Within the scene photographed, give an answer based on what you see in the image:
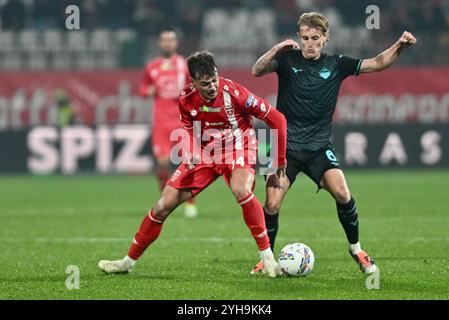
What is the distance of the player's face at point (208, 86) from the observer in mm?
7480

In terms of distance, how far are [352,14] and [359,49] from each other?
194 centimetres

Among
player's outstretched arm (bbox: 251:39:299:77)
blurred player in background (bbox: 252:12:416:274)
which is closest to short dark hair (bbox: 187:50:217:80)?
player's outstretched arm (bbox: 251:39:299:77)

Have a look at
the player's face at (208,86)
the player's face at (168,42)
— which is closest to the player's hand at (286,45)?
the player's face at (208,86)

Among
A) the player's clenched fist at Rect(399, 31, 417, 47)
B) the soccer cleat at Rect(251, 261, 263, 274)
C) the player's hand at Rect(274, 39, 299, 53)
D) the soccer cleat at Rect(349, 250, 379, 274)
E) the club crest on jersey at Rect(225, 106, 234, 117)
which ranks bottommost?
the soccer cleat at Rect(251, 261, 263, 274)

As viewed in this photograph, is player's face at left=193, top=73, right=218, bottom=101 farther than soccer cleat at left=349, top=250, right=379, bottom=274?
No

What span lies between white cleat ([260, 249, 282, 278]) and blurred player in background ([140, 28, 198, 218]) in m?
5.62

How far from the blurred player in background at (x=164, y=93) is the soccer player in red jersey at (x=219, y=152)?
Result: 5391mm

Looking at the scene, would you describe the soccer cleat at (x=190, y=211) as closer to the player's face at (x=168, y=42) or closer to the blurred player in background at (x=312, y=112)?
the player's face at (x=168, y=42)

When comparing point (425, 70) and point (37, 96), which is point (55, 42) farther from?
point (425, 70)

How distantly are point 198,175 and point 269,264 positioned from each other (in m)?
0.85

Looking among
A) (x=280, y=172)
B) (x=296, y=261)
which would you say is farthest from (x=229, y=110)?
(x=296, y=261)

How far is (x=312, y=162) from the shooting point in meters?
8.27

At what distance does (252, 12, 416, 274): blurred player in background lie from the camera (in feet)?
26.9

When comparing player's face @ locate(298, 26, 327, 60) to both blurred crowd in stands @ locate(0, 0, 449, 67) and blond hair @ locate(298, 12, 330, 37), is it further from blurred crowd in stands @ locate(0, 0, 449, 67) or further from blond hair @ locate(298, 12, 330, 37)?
blurred crowd in stands @ locate(0, 0, 449, 67)
